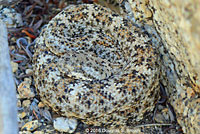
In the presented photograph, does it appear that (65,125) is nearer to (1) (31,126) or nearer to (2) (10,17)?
(1) (31,126)

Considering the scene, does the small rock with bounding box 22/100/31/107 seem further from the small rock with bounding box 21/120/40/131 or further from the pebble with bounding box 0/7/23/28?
the pebble with bounding box 0/7/23/28

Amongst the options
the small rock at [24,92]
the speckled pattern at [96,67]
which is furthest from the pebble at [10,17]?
the small rock at [24,92]

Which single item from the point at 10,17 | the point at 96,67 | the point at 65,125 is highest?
the point at 10,17

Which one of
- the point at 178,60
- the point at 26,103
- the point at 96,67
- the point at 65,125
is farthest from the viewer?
the point at 26,103

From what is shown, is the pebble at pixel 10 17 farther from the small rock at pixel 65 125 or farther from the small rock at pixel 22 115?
the small rock at pixel 65 125

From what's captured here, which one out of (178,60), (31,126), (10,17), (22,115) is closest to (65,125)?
(31,126)

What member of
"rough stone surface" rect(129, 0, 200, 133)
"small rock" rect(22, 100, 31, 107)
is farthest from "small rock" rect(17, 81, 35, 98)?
"rough stone surface" rect(129, 0, 200, 133)
